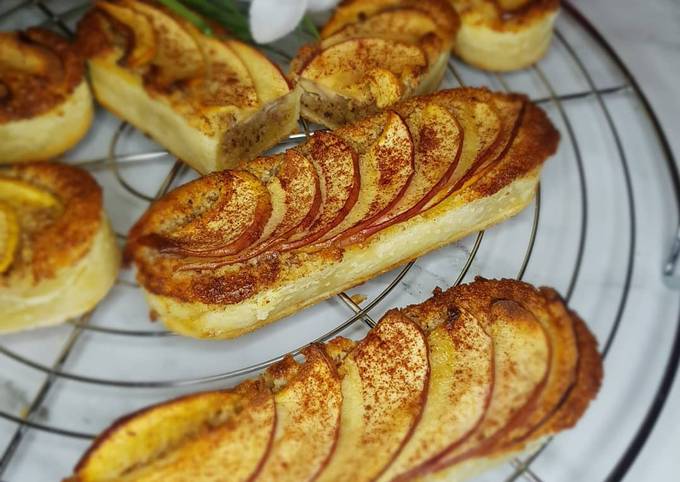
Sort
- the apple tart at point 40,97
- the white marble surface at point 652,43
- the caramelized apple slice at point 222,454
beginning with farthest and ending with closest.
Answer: the white marble surface at point 652,43 < the apple tart at point 40,97 < the caramelized apple slice at point 222,454

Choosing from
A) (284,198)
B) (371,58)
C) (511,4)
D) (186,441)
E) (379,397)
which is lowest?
(186,441)

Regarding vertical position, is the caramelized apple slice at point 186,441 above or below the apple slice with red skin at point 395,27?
below

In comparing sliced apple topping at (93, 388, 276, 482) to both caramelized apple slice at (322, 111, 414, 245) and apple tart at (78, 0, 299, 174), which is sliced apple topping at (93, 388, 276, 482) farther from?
apple tart at (78, 0, 299, 174)

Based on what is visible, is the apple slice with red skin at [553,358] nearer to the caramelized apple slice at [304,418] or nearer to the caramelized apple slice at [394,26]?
the caramelized apple slice at [304,418]

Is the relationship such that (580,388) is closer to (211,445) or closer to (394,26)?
(211,445)

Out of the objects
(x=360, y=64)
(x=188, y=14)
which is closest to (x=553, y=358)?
(x=360, y=64)

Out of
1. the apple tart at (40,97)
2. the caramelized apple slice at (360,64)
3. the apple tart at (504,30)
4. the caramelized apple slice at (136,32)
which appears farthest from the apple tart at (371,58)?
the apple tart at (40,97)
